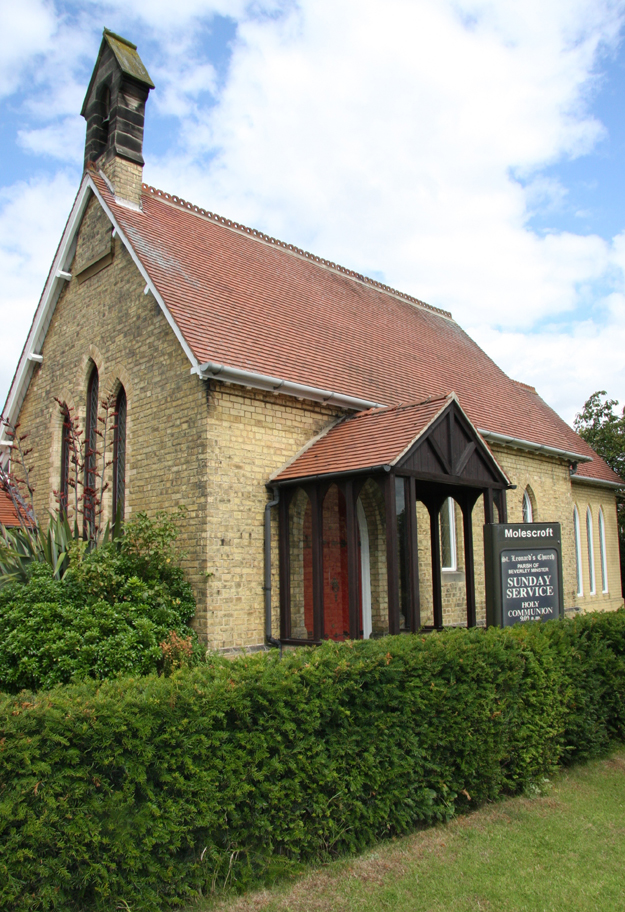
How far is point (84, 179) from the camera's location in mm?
14305

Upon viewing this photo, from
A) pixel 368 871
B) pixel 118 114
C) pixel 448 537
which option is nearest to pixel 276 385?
pixel 448 537

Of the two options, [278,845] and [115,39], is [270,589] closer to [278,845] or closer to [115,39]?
[278,845]

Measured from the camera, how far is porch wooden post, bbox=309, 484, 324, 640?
34.9 ft

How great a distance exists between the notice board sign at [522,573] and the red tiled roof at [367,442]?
1854 millimetres

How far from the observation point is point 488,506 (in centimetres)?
1156

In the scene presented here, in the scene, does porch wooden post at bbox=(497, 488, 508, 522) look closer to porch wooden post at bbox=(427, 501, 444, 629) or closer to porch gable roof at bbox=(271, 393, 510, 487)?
porch gable roof at bbox=(271, 393, 510, 487)

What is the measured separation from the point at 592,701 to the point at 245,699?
16.5ft

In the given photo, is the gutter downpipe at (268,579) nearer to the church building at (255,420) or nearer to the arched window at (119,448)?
the church building at (255,420)

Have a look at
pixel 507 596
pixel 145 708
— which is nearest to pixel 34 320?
pixel 507 596

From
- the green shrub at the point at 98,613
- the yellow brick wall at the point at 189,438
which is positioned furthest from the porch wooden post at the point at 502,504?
the green shrub at the point at 98,613

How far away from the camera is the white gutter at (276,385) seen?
10.5m

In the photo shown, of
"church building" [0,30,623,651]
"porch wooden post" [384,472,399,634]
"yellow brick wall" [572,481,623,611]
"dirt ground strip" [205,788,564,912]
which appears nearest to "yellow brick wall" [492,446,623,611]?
"yellow brick wall" [572,481,623,611]

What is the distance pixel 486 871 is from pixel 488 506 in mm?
6770

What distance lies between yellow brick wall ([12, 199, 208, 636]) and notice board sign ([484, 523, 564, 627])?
3978 millimetres
